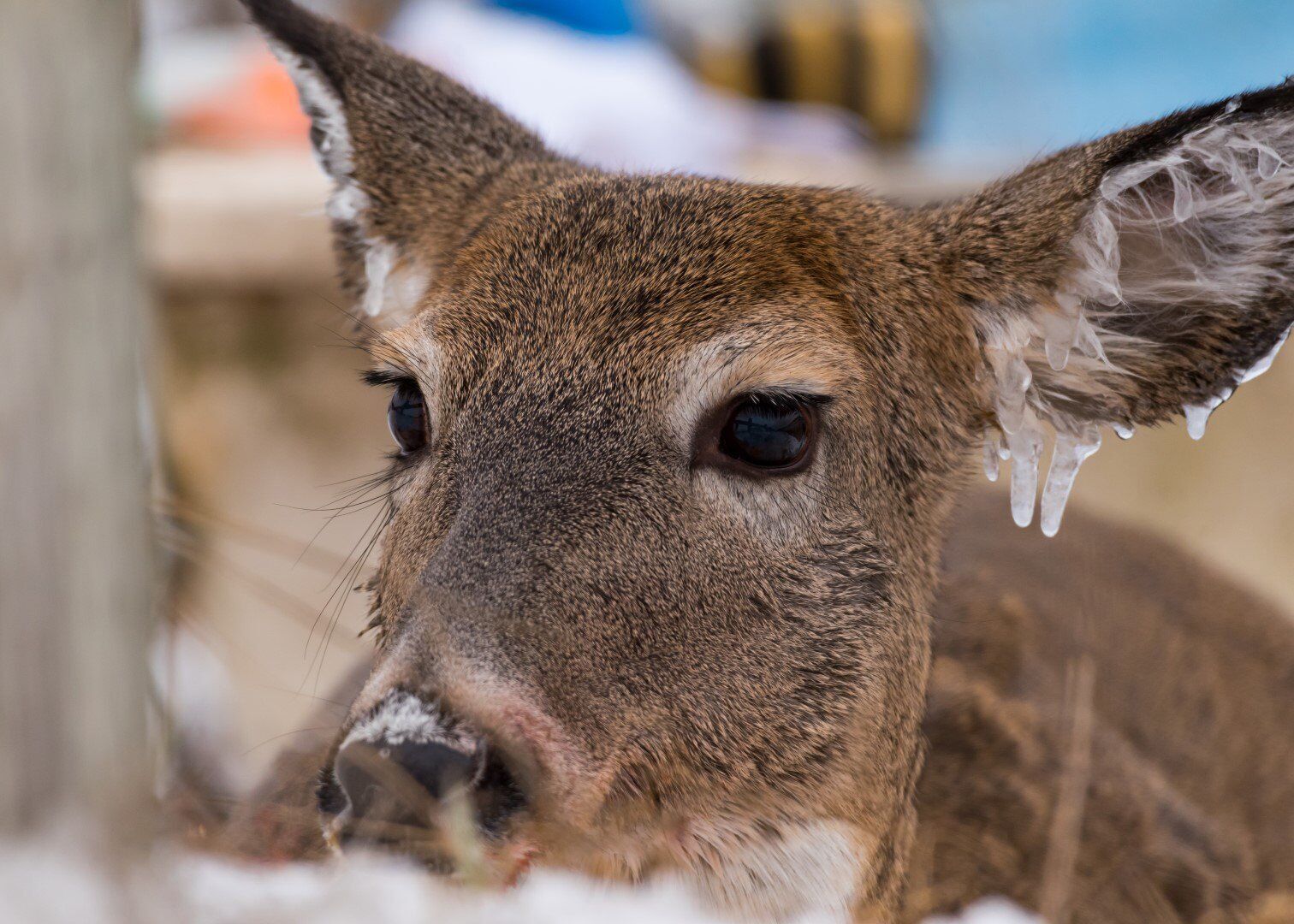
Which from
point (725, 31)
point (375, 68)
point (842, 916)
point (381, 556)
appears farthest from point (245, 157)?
point (842, 916)

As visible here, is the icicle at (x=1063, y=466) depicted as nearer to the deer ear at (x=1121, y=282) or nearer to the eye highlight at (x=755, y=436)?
the deer ear at (x=1121, y=282)

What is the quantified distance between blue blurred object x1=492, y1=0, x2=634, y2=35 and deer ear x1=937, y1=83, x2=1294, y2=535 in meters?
6.98

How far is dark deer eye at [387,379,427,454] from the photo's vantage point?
2959 mm

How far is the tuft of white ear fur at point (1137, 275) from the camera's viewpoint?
8.60ft

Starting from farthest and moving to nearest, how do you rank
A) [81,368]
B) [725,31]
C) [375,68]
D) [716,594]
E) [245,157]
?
1. [725,31]
2. [245,157]
3. [375,68]
4. [716,594]
5. [81,368]

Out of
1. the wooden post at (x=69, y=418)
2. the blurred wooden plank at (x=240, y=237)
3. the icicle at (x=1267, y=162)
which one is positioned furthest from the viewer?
the blurred wooden plank at (x=240, y=237)

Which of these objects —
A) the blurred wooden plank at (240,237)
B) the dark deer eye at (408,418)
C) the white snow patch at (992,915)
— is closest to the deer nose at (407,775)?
the dark deer eye at (408,418)

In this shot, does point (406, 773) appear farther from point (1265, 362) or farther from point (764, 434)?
point (1265, 362)

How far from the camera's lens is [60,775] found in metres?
2.48

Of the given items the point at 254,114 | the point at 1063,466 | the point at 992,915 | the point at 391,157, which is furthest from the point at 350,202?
the point at 254,114

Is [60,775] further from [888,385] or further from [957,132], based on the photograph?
[957,132]

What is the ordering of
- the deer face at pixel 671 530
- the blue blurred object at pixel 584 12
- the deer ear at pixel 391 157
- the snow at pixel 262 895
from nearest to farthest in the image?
the snow at pixel 262 895 < the deer face at pixel 671 530 < the deer ear at pixel 391 157 < the blue blurred object at pixel 584 12

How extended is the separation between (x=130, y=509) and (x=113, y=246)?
0.49 m

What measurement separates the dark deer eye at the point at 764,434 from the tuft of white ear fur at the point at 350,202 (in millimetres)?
1003
